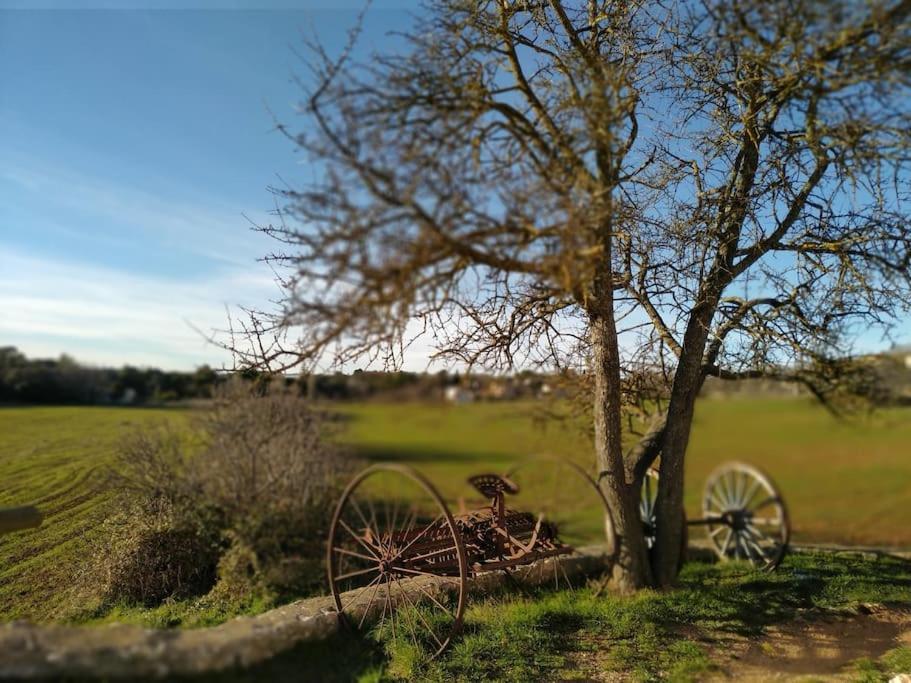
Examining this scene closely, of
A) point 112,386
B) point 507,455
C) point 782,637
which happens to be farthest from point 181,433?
point 507,455

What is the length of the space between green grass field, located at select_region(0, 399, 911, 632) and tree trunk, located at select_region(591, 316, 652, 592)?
235 centimetres

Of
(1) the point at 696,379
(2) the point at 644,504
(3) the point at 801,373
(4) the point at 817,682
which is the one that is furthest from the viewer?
(3) the point at 801,373

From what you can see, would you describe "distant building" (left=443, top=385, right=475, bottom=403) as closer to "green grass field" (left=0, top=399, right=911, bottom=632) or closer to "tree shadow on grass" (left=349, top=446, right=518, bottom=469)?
"green grass field" (left=0, top=399, right=911, bottom=632)

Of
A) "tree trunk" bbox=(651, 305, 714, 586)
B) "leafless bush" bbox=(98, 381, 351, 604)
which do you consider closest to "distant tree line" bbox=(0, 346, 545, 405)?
"leafless bush" bbox=(98, 381, 351, 604)

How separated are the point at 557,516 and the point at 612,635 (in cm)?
1075

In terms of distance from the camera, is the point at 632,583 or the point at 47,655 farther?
the point at 632,583

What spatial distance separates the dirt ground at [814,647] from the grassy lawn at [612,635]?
0.23ft

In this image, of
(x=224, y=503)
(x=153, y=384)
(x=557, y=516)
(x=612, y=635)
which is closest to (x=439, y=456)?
(x=557, y=516)

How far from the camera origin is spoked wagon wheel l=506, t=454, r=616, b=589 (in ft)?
16.9

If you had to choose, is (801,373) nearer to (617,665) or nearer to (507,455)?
(617,665)

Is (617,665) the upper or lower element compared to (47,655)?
lower

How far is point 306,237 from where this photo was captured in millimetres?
3980

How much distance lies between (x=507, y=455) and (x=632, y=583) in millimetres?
20862

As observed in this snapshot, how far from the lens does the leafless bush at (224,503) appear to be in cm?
588
